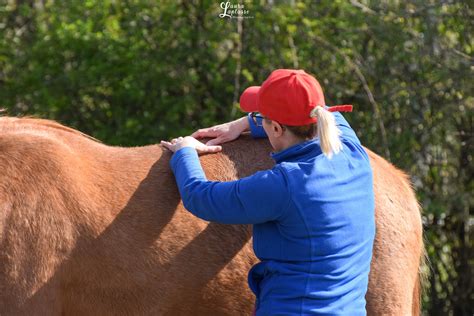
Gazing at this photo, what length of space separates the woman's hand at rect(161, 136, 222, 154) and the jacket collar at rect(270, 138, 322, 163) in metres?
0.60

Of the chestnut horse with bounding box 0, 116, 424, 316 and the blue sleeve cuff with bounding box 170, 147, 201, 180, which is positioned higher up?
the blue sleeve cuff with bounding box 170, 147, 201, 180

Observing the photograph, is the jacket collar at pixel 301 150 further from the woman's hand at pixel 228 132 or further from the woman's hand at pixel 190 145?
the woman's hand at pixel 228 132

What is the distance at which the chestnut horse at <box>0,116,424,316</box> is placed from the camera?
11.2 ft

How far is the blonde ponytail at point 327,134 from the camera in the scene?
288cm

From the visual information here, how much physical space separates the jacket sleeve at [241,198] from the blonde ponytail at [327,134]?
200 mm

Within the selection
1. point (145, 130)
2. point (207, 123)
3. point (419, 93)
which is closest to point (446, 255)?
point (419, 93)

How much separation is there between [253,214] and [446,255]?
4.58 m

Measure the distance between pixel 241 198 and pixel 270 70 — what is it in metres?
3.86

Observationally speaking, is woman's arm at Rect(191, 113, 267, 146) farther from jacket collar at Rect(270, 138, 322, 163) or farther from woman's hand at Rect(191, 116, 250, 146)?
jacket collar at Rect(270, 138, 322, 163)
